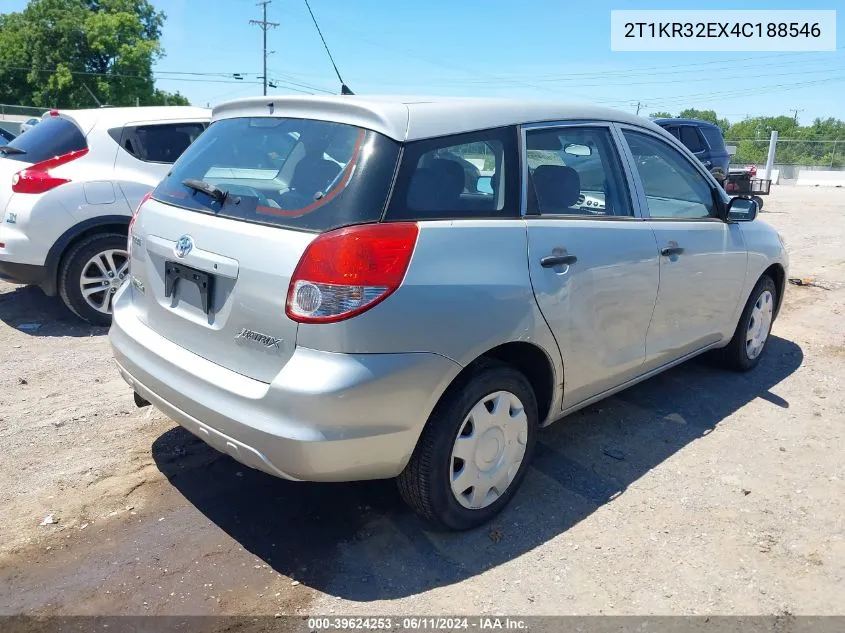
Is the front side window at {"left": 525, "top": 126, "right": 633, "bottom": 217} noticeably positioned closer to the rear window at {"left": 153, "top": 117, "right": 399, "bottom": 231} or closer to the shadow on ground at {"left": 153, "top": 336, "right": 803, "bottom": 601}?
the rear window at {"left": 153, "top": 117, "right": 399, "bottom": 231}

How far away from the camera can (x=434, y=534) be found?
295cm

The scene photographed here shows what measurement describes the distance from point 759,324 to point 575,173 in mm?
2501

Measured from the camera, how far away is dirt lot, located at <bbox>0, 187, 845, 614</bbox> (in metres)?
2.58

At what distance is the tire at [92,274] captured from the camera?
5.55 meters

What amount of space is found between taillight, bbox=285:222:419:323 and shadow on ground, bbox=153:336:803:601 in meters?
1.09

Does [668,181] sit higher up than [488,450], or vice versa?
[668,181]

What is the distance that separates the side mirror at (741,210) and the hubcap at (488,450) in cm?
220

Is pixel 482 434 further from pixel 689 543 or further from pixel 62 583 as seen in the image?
pixel 62 583

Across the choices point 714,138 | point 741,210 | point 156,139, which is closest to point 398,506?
point 741,210

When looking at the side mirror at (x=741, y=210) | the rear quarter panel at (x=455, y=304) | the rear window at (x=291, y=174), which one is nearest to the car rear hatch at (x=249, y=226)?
the rear window at (x=291, y=174)

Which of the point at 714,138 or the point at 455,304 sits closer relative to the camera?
the point at 455,304

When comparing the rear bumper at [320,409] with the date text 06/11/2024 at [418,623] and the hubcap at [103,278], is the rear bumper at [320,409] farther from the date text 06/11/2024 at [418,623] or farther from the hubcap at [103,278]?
the hubcap at [103,278]

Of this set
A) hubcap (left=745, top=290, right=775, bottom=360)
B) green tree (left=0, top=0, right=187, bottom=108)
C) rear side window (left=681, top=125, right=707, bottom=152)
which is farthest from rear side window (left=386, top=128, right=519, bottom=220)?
green tree (left=0, top=0, right=187, bottom=108)

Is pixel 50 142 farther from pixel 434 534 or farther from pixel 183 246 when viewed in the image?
pixel 434 534
